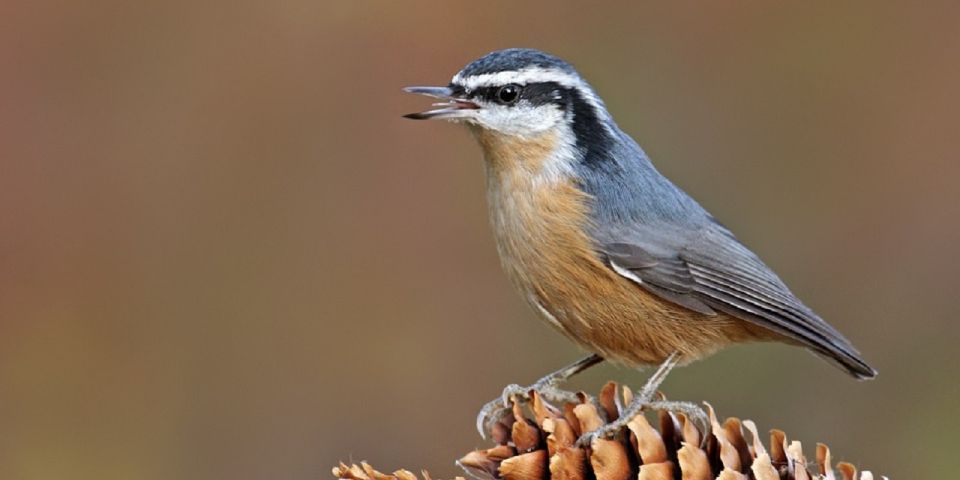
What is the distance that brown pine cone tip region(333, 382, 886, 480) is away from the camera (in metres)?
1.84

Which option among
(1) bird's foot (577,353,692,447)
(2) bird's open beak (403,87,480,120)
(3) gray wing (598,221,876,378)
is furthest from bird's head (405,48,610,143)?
(1) bird's foot (577,353,692,447)

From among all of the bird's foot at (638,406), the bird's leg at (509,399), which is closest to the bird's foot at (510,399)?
the bird's leg at (509,399)

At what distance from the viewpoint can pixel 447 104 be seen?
8.41 ft

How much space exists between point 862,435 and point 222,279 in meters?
1.43

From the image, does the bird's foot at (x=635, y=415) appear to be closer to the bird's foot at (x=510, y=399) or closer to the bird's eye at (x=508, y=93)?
the bird's foot at (x=510, y=399)

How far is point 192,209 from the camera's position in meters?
3.11

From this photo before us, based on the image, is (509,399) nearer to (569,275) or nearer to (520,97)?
(569,275)

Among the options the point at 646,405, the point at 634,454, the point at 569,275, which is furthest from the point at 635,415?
the point at 569,275

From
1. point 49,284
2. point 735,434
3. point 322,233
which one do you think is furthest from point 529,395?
point 49,284

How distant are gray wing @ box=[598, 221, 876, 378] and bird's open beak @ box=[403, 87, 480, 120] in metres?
0.34

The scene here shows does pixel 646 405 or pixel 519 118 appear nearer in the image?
pixel 646 405

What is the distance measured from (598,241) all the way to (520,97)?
0.31 meters

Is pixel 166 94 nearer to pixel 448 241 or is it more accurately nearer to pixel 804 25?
pixel 448 241

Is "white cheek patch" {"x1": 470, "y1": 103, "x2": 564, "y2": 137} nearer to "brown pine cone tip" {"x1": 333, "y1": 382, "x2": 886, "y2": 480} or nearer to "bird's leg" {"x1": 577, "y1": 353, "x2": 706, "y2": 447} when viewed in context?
"bird's leg" {"x1": 577, "y1": 353, "x2": 706, "y2": 447}
